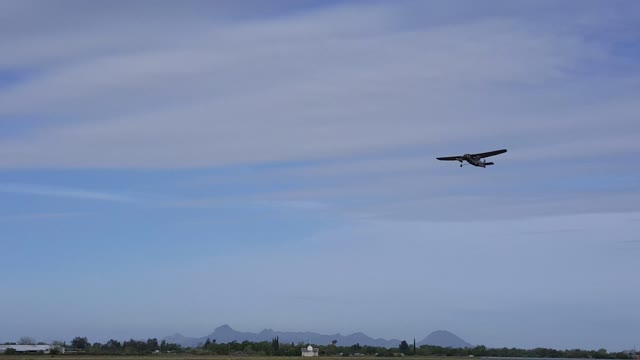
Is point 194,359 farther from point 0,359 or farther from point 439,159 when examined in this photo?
point 439,159

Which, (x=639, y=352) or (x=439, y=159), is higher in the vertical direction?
(x=439, y=159)

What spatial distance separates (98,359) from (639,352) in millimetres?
106888

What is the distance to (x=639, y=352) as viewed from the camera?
18700cm

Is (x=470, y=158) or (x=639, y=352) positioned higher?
(x=470, y=158)

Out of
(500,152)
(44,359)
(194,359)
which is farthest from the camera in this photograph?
(194,359)

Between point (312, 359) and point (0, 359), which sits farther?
point (312, 359)

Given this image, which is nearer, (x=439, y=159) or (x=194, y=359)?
(x=439, y=159)

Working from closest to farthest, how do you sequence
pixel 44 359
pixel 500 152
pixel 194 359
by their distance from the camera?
pixel 500 152 → pixel 44 359 → pixel 194 359

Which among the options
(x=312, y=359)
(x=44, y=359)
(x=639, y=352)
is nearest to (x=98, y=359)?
(x=44, y=359)

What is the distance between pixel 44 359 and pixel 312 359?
52922 millimetres

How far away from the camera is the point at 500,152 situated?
11375cm

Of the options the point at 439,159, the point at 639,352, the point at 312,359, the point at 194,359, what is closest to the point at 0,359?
the point at 194,359

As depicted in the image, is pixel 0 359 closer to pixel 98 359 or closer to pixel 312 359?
pixel 98 359

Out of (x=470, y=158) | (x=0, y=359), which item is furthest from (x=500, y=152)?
(x=0, y=359)
